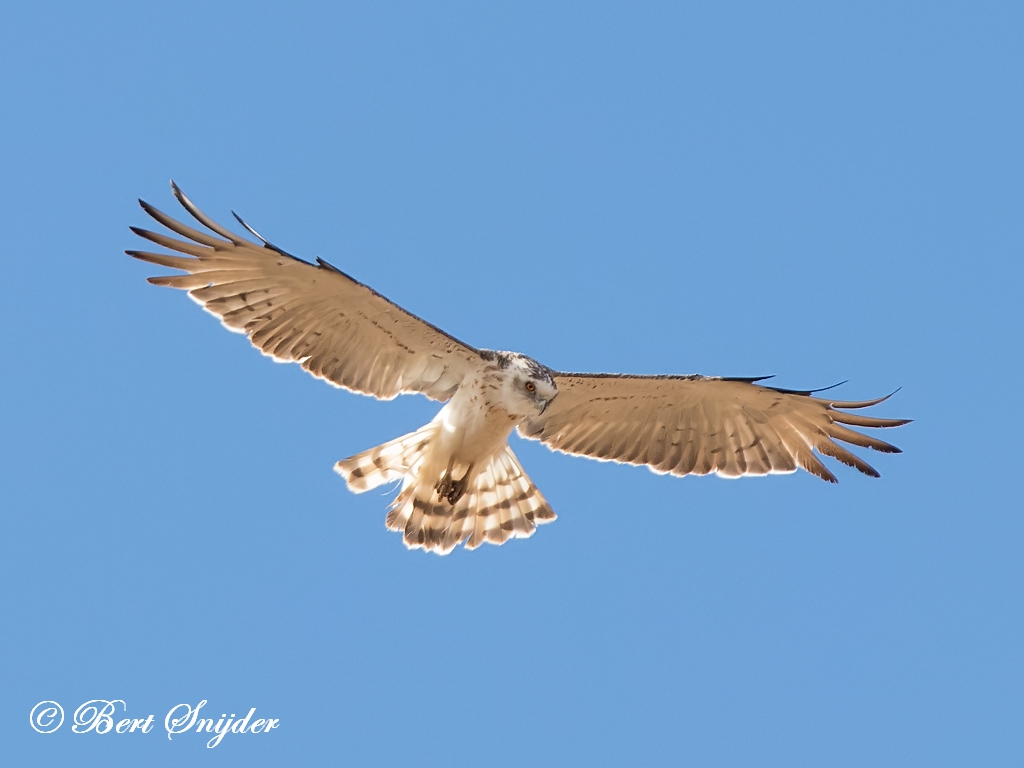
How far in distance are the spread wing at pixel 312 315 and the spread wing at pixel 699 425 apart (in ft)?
3.82

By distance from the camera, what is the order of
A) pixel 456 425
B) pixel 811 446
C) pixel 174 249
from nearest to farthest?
pixel 174 249
pixel 456 425
pixel 811 446

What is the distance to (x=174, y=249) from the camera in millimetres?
9945

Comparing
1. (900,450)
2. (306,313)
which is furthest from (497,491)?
(900,450)

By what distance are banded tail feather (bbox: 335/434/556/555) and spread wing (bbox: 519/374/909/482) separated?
0.52 m

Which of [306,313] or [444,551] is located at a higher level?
[306,313]

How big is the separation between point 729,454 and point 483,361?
2.56m

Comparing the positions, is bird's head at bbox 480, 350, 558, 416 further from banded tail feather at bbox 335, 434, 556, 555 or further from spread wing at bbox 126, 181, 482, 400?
banded tail feather at bbox 335, 434, 556, 555

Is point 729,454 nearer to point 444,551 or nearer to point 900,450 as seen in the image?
point 900,450

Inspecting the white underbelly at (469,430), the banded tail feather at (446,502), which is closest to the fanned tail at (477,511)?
the banded tail feather at (446,502)

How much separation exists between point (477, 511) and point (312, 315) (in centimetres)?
231

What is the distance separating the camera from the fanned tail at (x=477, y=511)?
11109 millimetres

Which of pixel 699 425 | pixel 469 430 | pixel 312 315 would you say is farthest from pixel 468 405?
pixel 699 425

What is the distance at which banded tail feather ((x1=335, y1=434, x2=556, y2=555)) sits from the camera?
1099 centimetres

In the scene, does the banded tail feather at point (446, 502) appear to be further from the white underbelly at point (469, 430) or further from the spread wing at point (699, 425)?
the spread wing at point (699, 425)
